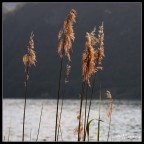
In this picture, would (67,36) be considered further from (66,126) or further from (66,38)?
(66,126)

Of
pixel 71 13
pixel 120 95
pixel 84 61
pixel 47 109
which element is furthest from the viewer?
pixel 120 95

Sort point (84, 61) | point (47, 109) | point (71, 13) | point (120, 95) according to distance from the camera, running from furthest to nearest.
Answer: point (120, 95), point (47, 109), point (71, 13), point (84, 61)

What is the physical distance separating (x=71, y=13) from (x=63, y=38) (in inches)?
14.8

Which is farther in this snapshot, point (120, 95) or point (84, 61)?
point (120, 95)

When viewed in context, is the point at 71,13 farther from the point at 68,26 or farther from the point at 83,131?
the point at 83,131

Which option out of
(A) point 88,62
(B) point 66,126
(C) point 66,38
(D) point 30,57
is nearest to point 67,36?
(C) point 66,38

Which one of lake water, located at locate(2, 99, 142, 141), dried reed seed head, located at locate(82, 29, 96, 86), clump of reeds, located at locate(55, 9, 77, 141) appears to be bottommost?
lake water, located at locate(2, 99, 142, 141)

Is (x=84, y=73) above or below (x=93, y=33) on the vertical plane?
below

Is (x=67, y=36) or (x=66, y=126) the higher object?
(x=67, y=36)

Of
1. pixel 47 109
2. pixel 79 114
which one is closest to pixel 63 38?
pixel 79 114

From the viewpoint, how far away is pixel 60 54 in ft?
21.1

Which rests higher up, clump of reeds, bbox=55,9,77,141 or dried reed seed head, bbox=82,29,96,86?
clump of reeds, bbox=55,9,77,141

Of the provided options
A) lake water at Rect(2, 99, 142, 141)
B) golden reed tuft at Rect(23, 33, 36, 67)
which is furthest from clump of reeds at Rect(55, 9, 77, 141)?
lake water at Rect(2, 99, 142, 141)

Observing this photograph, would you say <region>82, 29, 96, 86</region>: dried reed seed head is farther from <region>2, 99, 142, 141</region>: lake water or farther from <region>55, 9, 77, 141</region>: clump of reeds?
<region>2, 99, 142, 141</region>: lake water
